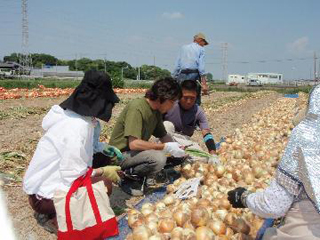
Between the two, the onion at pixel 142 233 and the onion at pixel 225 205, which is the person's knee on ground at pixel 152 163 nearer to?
the onion at pixel 225 205

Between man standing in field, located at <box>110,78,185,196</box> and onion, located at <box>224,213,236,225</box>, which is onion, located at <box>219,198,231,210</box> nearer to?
onion, located at <box>224,213,236,225</box>

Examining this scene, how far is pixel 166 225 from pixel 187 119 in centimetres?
195

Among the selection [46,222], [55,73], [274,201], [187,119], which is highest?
[55,73]

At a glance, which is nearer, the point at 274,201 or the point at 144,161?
the point at 274,201

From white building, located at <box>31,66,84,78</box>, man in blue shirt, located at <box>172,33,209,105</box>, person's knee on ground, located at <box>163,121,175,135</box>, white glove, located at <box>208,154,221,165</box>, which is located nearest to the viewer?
white glove, located at <box>208,154,221,165</box>

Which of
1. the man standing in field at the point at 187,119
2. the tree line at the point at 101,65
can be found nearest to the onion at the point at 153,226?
the man standing in field at the point at 187,119

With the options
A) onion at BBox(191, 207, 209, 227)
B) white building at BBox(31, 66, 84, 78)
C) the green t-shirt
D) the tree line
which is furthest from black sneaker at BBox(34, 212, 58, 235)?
white building at BBox(31, 66, 84, 78)

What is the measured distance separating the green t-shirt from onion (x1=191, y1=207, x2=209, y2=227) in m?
0.91

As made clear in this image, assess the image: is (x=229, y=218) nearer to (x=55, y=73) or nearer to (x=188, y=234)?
(x=188, y=234)

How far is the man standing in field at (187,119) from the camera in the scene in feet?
12.8

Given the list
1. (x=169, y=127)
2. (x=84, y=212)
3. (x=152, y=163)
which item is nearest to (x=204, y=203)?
(x=152, y=163)

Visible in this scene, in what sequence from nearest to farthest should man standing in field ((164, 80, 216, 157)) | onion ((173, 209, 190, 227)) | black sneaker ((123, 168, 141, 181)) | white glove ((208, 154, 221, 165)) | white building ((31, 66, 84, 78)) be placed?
onion ((173, 209, 190, 227)) < black sneaker ((123, 168, 141, 181)) < white glove ((208, 154, 221, 165)) < man standing in field ((164, 80, 216, 157)) < white building ((31, 66, 84, 78))

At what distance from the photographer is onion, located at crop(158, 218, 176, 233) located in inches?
92.0

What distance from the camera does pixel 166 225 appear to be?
2346 mm
